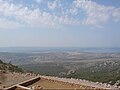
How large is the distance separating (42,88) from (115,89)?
5.22m

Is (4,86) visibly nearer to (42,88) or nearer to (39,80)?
(42,88)

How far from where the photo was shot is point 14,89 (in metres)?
18.0

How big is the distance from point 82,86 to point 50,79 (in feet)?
11.5

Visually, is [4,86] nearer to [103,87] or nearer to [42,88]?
A: [42,88]

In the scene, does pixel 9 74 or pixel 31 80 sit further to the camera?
pixel 9 74

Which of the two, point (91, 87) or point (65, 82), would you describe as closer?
point (91, 87)

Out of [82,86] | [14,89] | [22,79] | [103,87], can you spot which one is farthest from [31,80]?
[103,87]

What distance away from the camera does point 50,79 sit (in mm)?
21109

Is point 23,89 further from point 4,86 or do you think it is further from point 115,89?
point 115,89

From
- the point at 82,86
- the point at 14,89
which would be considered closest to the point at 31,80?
the point at 14,89

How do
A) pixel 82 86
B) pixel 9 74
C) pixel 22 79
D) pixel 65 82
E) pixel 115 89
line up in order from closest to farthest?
pixel 115 89, pixel 82 86, pixel 65 82, pixel 22 79, pixel 9 74

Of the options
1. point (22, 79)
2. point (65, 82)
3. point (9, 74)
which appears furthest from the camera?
point (9, 74)

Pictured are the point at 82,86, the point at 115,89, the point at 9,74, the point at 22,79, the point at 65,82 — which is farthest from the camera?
the point at 9,74

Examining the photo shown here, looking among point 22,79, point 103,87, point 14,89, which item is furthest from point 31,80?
point 103,87
